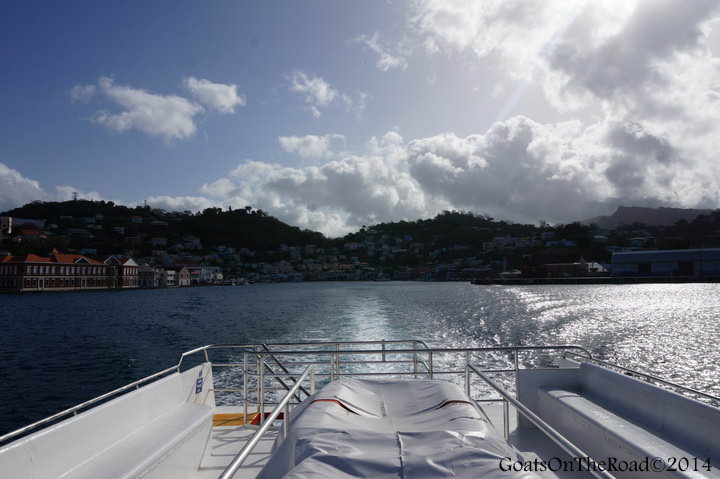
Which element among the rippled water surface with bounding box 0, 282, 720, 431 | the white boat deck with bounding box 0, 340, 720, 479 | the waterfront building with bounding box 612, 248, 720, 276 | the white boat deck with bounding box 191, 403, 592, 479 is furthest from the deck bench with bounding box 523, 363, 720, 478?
the waterfront building with bounding box 612, 248, 720, 276

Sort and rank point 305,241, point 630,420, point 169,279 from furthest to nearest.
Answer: point 305,241
point 169,279
point 630,420

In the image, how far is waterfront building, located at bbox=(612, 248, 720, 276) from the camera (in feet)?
238

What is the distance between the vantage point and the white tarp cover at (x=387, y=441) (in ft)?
4.91

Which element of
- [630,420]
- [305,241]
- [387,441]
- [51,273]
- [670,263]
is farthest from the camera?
[305,241]

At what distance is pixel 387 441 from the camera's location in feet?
5.74

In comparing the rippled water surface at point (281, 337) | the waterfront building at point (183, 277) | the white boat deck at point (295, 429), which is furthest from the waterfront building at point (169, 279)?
the white boat deck at point (295, 429)

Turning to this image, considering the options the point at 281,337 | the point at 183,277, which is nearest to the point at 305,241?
the point at 183,277

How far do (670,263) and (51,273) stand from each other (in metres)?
112

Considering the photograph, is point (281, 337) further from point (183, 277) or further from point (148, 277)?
point (183, 277)

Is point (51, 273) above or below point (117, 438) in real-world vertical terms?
below

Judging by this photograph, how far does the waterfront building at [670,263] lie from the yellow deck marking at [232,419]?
293 feet

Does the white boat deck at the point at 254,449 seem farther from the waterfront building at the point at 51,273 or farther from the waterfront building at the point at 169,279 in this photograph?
the waterfront building at the point at 169,279

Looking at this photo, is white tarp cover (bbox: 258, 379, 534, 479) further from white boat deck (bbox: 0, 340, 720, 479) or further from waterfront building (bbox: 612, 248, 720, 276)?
waterfront building (bbox: 612, 248, 720, 276)

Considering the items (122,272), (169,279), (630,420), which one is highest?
(630,420)
